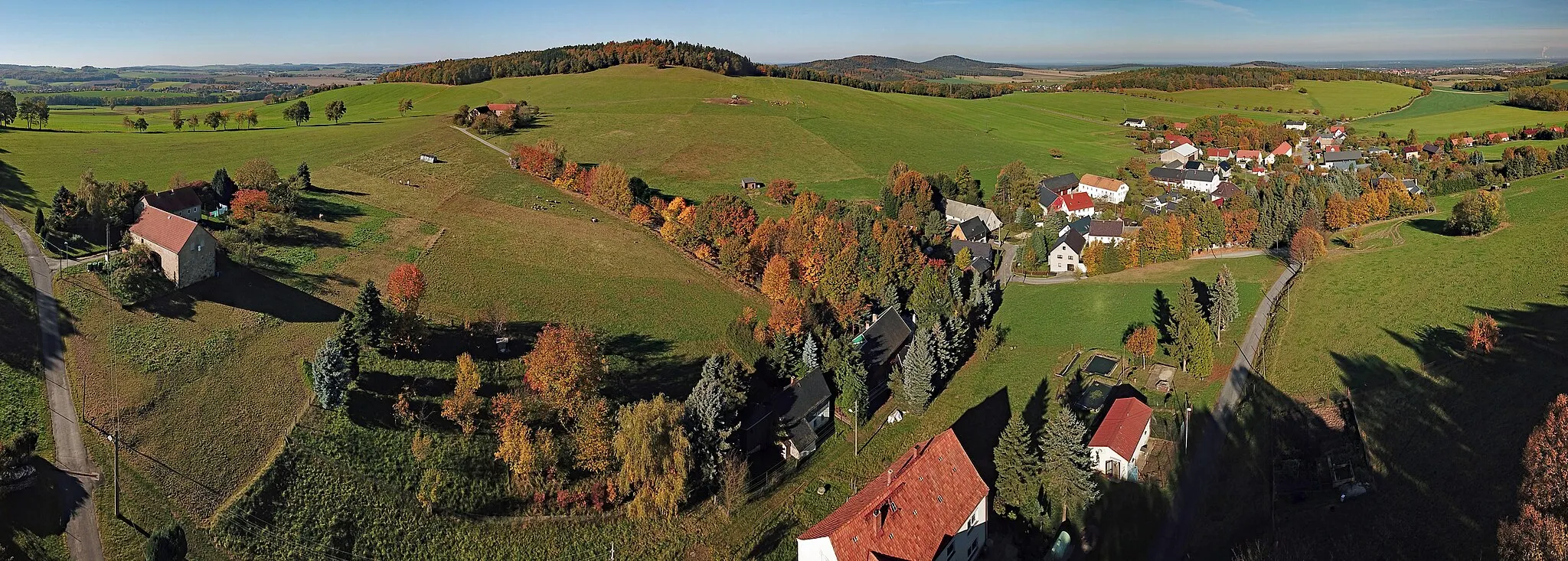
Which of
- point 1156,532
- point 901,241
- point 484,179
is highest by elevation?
point 484,179

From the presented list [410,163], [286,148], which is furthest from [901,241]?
[286,148]

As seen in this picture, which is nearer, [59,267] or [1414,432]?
[1414,432]

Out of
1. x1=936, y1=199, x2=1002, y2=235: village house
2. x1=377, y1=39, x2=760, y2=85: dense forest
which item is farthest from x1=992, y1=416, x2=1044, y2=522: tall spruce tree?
x1=377, y1=39, x2=760, y2=85: dense forest

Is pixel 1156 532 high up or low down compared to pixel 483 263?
down

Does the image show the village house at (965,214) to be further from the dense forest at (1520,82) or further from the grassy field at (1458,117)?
the dense forest at (1520,82)

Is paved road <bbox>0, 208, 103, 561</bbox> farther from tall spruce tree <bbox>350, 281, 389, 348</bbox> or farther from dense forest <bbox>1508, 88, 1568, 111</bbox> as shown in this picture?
dense forest <bbox>1508, 88, 1568, 111</bbox>

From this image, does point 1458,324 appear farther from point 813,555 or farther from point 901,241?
point 813,555
